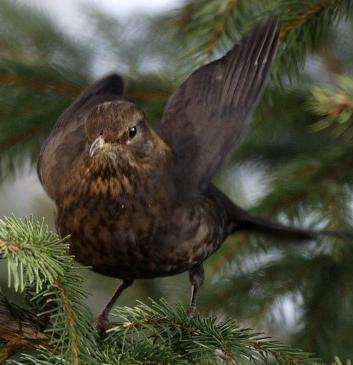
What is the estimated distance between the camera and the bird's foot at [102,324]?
2.50 meters

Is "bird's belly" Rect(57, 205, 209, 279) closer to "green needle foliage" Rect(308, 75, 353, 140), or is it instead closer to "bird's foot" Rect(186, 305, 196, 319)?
"bird's foot" Rect(186, 305, 196, 319)

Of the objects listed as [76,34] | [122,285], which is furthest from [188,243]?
[76,34]

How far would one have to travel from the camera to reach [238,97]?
10.8 feet

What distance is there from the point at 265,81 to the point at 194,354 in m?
1.18

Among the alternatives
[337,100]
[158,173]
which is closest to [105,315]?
[158,173]

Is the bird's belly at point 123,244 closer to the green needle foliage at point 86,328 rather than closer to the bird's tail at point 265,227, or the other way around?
the bird's tail at point 265,227

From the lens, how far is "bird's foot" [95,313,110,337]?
250cm

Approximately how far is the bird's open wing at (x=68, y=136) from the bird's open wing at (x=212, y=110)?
26 centimetres

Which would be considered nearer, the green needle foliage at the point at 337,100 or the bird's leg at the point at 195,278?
the green needle foliage at the point at 337,100

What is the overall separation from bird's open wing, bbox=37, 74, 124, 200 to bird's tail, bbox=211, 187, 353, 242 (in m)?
0.51

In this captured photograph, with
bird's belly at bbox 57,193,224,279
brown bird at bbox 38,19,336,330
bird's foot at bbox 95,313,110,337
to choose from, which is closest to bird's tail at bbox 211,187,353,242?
brown bird at bbox 38,19,336,330

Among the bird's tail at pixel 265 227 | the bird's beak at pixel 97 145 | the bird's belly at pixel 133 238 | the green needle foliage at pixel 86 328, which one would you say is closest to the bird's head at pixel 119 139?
the bird's beak at pixel 97 145

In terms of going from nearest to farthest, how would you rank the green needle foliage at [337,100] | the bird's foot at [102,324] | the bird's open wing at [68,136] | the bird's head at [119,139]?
the green needle foliage at [337,100]
the bird's foot at [102,324]
the bird's head at [119,139]
the bird's open wing at [68,136]

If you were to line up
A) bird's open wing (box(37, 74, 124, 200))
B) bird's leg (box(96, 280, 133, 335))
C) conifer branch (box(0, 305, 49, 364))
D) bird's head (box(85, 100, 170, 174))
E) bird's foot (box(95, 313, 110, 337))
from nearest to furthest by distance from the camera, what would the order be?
1. conifer branch (box(0, 305, 49, 364))
2. bird's foot (box(95, 313, 110, 337))
3. bird's leg (box(96, 280, 133, 335))
4. bird's head (box(85, 100, 170, 174))
5. bird's open wing (box(37, 74, 124, 200))
